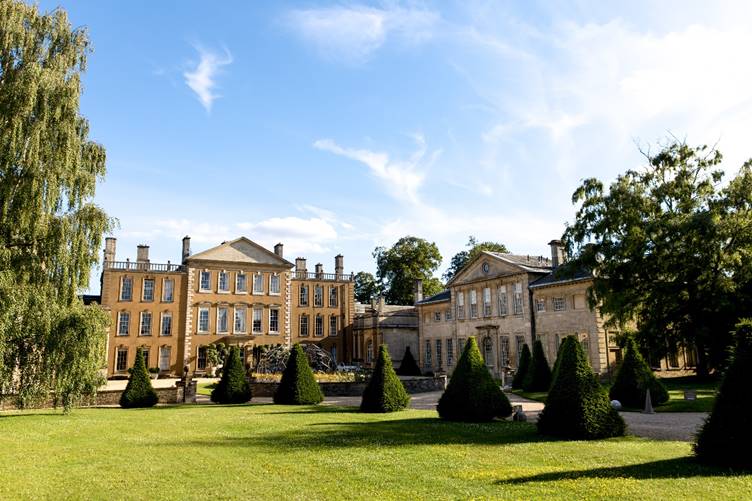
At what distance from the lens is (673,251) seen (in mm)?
28391

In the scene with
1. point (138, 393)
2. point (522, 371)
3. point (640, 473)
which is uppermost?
point (522, 371)

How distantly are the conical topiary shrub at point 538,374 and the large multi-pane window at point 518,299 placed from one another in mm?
10198

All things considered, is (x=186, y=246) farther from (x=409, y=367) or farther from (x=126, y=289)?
(x=409, y=367)

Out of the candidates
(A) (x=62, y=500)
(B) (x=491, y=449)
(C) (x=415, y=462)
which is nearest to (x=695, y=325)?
(B) (x=491, y=449)

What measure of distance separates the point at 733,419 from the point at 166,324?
44601 mm

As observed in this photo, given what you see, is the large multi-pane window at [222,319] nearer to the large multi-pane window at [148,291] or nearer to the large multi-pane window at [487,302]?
the large multi-pane window at [148,291]

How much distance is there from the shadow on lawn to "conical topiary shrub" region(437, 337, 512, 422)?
6781mm

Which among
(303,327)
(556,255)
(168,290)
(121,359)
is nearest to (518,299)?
(556,255)

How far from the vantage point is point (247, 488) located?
8.81 metres

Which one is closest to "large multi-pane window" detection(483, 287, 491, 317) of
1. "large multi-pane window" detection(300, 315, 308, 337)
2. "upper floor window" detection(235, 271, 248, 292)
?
"large multi-pane window" detection(300, 315, 308, 337)

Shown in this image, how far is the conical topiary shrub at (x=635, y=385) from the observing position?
70.1 feet

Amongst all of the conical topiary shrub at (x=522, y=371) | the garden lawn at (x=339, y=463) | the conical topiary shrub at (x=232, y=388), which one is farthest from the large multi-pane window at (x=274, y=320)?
the garden lawn at (x=339, y=463)

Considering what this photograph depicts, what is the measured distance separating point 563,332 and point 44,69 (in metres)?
32.1

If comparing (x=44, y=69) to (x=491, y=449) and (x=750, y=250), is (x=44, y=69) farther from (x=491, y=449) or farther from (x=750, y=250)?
(x=750, y=250)
